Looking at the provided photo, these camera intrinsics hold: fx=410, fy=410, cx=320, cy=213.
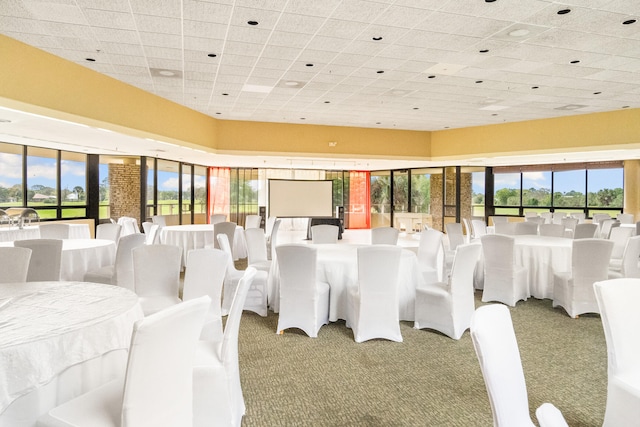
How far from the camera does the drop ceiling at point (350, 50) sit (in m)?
4.57

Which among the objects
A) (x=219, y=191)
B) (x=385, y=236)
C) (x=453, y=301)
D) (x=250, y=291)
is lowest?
(x=250, y=291)

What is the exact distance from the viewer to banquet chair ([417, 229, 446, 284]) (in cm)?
593

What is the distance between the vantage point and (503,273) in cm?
585

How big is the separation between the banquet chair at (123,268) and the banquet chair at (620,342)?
15.7ft

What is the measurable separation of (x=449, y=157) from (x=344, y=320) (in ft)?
28.1

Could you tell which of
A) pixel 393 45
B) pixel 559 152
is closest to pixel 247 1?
pixel 393 45

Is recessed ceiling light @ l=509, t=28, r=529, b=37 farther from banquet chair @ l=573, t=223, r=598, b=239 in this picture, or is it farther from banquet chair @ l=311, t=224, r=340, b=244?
banquet chair @ l=573, t=223, r=598, b=239

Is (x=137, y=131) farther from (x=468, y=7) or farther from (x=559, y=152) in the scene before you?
(x=559, y=152)

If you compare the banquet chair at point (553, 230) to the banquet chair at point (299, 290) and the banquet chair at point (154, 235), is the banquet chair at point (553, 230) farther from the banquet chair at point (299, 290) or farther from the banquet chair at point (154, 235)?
the banquet chair at point (154, 235)

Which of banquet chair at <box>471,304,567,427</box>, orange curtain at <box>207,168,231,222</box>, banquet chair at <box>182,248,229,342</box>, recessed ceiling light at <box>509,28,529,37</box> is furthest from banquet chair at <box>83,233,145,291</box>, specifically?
orange curtain at <box>207,168,231,222</box>

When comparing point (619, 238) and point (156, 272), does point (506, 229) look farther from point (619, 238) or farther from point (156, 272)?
point (156, 272)

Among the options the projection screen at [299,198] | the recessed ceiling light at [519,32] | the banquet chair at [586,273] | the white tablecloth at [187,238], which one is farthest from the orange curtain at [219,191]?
the banquet chair at [586,273]

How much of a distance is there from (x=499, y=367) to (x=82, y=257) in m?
5.49

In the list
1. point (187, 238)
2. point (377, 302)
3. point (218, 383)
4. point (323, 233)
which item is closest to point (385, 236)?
point (323, 233)
